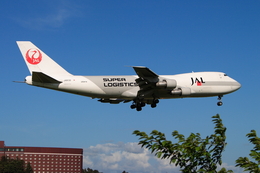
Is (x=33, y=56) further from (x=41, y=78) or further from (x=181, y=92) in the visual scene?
(x=181, y=92)

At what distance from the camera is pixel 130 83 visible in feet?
180

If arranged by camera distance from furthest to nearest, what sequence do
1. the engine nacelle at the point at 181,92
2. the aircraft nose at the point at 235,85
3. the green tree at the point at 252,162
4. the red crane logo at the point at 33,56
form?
1. the aircraft nose at the point at 235,85
2. the red crane logo at the point at 33,56
3. the engine nacelle at the point at 181,92
4. the green tree at the point at 252,162

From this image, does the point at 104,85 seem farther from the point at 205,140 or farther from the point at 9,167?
the point at 9,167

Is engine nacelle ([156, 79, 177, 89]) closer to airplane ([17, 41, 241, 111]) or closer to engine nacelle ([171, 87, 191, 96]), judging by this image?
airplane ([17, 41, 241, 111])

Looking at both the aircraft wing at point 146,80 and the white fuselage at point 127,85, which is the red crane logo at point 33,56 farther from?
the aircraft wing at point 146,80

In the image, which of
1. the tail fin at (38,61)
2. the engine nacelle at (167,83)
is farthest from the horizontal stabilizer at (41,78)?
the engine nacelle at (167,83)

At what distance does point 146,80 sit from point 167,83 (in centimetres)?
297

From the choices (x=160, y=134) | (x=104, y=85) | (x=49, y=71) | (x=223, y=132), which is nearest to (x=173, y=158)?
(x=160, y=134)

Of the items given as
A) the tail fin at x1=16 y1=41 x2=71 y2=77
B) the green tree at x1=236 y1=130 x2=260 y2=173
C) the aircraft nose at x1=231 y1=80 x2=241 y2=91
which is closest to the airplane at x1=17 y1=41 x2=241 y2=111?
the tail fin at x1=16 y1=41 x2=71 y2=77

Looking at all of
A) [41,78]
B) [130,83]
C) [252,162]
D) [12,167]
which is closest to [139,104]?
[130,83]

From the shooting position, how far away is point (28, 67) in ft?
181

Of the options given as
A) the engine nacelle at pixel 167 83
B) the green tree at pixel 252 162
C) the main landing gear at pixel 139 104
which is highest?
the engine nacelle at pixel 167 83

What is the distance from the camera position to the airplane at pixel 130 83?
172ft

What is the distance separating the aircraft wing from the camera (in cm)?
5141
